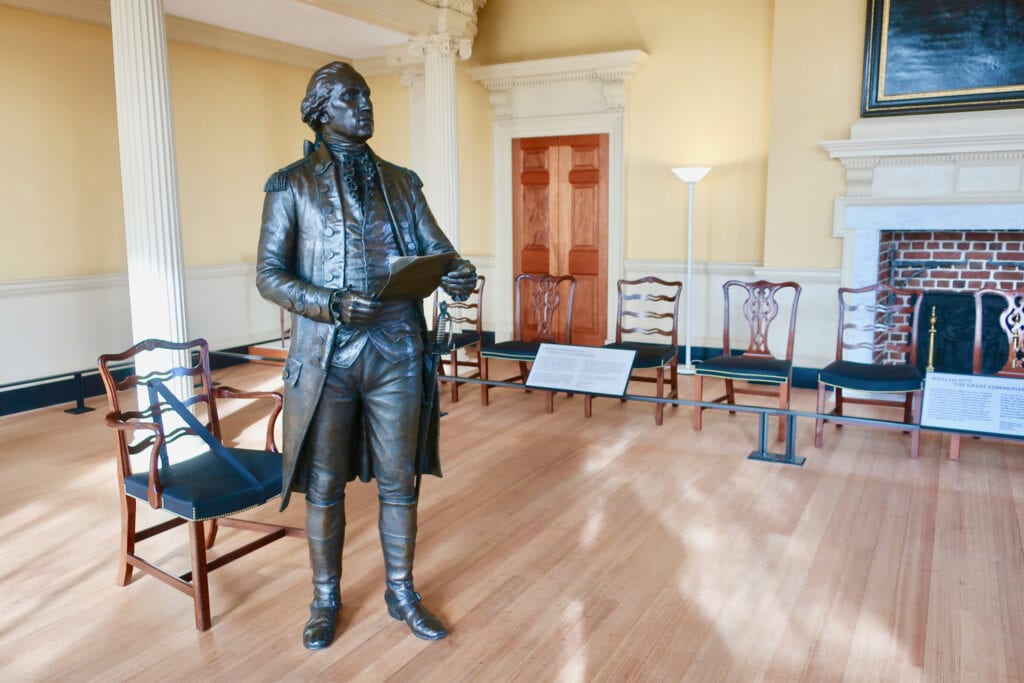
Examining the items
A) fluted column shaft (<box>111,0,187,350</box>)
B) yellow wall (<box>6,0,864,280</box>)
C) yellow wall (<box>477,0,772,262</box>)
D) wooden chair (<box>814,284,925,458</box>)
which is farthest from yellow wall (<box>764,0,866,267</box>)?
fluted column shaft (<box>111,0,187,350</box>)

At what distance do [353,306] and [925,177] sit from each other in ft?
16.6

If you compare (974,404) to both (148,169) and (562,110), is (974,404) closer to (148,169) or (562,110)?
(148,169)

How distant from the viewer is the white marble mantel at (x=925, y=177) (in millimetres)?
5801

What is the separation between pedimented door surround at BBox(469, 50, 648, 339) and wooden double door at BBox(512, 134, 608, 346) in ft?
0.24

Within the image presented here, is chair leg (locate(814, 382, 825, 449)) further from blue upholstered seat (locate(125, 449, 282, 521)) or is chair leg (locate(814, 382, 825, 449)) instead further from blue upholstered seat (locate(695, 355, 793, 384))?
blue upholstered seat (locate(125, 449, 282, 521))

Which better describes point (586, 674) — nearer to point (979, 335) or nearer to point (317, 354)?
point (317, 354)

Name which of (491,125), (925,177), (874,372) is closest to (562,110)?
(491,125)

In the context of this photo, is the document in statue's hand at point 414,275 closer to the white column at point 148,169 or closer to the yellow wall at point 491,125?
the white column at point 148,169

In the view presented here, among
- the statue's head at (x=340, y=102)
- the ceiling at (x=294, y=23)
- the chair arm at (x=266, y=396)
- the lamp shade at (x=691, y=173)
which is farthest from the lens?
the lamp shade at (x=691, y=173)

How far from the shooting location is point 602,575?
3.40 metres

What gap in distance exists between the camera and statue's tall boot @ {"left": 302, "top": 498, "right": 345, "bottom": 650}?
9.36 feet

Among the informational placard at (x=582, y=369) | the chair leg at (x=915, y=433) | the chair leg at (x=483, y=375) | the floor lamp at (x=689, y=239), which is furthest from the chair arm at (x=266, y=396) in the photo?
the floor lamp at (x=689, y=239)

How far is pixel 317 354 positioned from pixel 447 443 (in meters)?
2.67

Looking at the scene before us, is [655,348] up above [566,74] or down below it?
below
